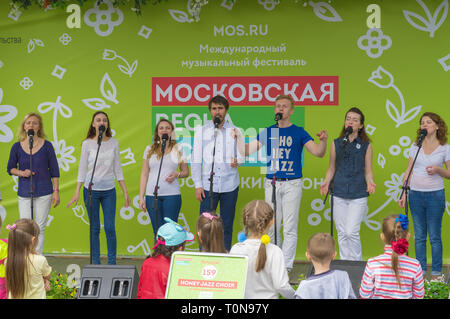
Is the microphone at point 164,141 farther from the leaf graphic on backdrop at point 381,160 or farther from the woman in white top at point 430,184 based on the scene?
the leaf graphic on backdrop at point 381,160

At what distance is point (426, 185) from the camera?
495 centimetres

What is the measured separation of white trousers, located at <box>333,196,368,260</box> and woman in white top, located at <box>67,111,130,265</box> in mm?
2000

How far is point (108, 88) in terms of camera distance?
20.1 ft

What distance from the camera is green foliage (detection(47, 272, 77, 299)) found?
370 centimetres

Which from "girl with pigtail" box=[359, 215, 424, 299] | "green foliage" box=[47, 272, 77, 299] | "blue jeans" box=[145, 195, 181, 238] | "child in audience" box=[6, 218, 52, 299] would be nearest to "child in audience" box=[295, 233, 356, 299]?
"girl with pigtail" box=[359, 215, 424, 299]

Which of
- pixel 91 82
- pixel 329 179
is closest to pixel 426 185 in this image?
pixel 329 179

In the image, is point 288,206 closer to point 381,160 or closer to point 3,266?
point 381,160

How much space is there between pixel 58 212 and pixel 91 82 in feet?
4.68

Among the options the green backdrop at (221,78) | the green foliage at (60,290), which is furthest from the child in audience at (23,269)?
the green backdrop at (221,78)

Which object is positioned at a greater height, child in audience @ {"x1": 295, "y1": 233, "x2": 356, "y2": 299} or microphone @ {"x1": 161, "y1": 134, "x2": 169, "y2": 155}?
microphone @ {"x1": 161, "y1": 134, "x2": 169, "y2": 155}

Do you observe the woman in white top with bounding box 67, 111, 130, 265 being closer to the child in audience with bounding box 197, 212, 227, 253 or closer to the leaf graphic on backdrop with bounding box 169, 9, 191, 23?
the leaf graphic on backdrop with bounding box 169, 9, 191, 23

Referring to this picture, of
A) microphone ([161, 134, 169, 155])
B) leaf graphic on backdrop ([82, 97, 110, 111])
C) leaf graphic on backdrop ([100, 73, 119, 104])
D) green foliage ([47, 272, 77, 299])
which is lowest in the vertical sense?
green foliage ([47, 272, 77, 299])

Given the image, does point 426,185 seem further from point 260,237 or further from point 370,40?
point 260,237

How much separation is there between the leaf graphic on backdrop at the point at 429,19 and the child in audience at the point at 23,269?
414 cm
